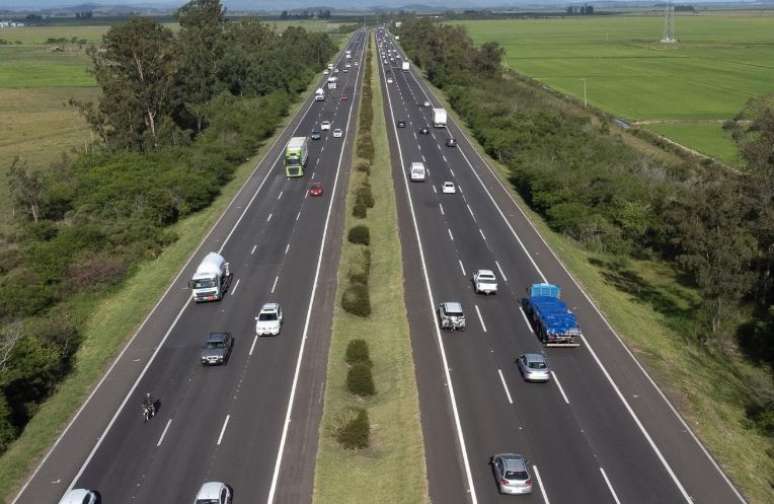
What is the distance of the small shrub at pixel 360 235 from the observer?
6462 centimetres

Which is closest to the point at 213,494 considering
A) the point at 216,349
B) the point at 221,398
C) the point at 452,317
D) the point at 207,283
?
the point at 221,398

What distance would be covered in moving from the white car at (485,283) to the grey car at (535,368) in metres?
12.0

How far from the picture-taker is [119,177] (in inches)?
3100

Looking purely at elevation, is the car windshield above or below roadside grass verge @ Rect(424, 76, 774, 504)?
above

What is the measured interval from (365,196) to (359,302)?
93.0ft

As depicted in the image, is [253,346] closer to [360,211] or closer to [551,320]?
[551,320]

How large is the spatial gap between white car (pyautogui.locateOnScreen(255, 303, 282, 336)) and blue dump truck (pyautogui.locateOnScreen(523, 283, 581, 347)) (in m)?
17.8

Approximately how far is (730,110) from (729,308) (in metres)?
102

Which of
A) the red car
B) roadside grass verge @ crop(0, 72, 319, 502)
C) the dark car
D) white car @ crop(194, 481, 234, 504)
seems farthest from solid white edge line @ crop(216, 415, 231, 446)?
the red car

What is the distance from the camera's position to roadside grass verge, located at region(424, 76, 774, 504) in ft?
117

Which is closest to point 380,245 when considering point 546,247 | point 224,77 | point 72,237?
point 546,247

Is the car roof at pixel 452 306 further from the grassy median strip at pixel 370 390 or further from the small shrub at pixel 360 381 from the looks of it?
the small shrub at pixel 360 381

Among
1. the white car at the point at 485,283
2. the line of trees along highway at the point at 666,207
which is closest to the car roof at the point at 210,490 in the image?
the white car at the point at 485,283

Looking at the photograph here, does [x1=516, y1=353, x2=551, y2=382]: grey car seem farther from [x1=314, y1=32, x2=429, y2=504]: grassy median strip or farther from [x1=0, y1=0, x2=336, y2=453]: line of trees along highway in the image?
[x1=0, y1=0, x2=336, y2=453]: line of trees along highway
